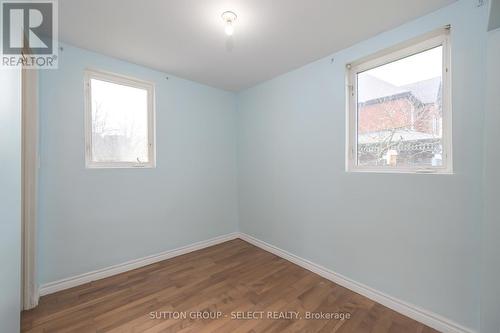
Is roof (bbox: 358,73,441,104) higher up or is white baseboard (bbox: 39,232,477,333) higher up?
roof (bbox: 358,73,441,104)

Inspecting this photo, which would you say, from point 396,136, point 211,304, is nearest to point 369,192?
point 396,136

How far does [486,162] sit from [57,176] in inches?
141

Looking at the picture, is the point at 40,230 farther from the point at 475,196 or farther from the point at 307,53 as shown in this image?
the point at 475,196

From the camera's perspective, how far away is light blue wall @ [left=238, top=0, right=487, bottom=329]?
1.47m

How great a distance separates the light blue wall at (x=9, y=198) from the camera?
1.08 metres

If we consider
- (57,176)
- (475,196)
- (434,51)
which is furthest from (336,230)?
(57,176)

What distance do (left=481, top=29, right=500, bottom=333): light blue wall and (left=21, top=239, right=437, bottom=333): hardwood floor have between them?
48 centimetres

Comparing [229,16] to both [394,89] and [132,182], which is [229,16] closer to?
[394,89]

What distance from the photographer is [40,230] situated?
1.96m

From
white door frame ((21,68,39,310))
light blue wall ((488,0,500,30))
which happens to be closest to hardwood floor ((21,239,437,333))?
white door frame ((21,68,39,310))

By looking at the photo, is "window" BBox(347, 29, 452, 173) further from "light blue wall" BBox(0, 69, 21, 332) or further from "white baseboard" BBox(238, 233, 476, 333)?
"light blue wall" BBox(0, 69, 21, 332)

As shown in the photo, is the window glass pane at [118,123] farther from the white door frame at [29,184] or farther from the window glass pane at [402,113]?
the window glass pane at [402,113]

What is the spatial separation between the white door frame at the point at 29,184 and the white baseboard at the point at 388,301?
2.61 m

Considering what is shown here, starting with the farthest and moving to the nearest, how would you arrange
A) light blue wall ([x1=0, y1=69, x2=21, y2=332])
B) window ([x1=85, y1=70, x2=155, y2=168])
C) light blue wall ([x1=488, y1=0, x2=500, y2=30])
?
window ([x1=85, y1=70, x2=155, y2=168])
light blue wall ([x1=488, y1=0, x2=500, y2=30])
light blue wall ([x1=0, y1=69, x2=21, y2=332])
